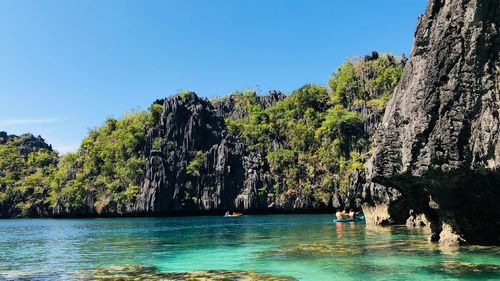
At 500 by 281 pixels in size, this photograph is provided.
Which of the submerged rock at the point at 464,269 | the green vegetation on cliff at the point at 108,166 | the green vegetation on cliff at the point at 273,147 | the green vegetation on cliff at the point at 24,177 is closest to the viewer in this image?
the submerged rock at the point at 464,269

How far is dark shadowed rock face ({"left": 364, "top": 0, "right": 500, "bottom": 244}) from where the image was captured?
19906mm

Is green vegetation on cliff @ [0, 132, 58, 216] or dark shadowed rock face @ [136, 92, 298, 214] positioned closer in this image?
dark shadowed rock face @ [136, 92, 298, 214]

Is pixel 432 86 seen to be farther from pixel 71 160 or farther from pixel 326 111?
pixel 71 160

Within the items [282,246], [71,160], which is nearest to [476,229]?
[282,246]

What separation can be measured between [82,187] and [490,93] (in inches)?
4350

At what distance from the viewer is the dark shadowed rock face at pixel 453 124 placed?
19906 mm

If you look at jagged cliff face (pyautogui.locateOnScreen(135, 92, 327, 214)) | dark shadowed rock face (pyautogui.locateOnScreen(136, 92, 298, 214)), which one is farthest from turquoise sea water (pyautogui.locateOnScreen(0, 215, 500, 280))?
dark shadowed rock face (pyautogui.locateOnScreen(136, 92, 298, 214))

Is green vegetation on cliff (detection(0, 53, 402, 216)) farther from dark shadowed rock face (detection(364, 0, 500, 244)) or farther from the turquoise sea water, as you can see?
dark shadowed rock face (detection(364, 0, 500, 244))

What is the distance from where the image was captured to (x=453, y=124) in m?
20.5

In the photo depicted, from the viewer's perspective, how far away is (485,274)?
16.3 meters

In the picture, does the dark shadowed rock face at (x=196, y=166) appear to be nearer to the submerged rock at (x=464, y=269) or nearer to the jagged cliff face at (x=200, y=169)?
the jagged cliff face at (x=200, y=169)

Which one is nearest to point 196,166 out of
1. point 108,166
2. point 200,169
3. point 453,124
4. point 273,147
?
point 200,169

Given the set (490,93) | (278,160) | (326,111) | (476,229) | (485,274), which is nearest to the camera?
(485,274)

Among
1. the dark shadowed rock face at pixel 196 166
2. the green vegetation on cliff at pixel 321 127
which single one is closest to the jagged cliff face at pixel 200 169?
the dark shadowed rock face at pixel 196 166
